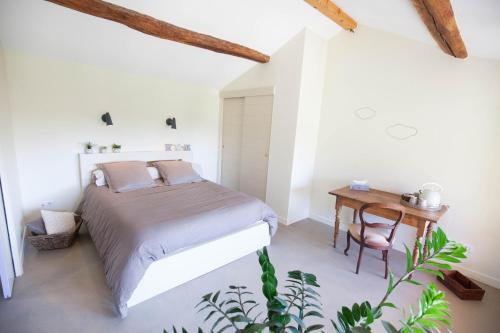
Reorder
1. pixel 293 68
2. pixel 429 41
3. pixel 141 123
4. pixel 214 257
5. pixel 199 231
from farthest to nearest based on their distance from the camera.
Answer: pixel 141 123, pixel 293 68, pixel 429 41, pixel 214 257, pixel 199 231

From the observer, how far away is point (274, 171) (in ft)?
11.8

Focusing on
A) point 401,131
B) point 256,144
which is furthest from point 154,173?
point 401,131

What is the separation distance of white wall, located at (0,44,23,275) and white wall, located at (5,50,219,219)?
15cm

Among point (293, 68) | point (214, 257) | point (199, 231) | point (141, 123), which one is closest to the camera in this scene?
point (199, 231)

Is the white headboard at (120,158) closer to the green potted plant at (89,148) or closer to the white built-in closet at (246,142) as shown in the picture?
the green potted plant at (89,148)

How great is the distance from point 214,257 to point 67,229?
1.68 m

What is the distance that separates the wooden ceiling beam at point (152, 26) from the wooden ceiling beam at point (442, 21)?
1.98 m

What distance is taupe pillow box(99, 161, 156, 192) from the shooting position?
2941 mm

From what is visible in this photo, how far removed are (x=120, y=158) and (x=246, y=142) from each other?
6.08 ft

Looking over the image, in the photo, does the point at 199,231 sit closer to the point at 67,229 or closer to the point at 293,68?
the point at 67,229

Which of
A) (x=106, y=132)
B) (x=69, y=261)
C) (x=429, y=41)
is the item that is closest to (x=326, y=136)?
(x=429, y=41)

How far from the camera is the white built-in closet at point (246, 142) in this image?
3.75 meters

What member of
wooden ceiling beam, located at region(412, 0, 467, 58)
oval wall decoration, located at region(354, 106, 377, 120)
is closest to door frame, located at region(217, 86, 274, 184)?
oval wall decoration, located at region(354, 106, 377, 120)

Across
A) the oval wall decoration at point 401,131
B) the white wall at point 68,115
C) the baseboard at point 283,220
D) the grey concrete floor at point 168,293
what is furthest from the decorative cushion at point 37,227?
the oval wall decoration at point 401,131
